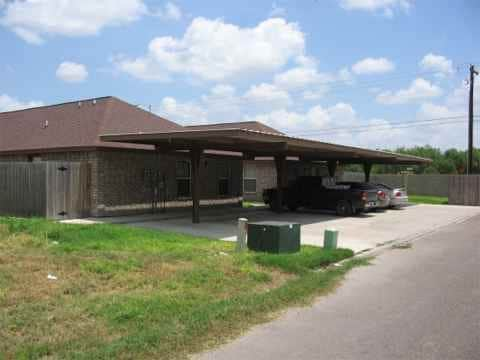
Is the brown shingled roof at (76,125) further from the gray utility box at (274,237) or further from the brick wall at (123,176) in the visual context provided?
the gray utility box at (274,237)

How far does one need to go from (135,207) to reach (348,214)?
9088 millimetres

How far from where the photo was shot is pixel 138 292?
23.5ft

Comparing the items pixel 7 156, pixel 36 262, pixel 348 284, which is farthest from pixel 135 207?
pixel 348 284

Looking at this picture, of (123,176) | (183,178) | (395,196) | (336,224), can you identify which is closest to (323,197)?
(336,224)

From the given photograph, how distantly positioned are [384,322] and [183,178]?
16387 millimetres

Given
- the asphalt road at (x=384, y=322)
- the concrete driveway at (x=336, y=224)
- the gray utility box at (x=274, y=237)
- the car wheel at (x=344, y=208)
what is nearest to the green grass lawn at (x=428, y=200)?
the concrete driveway at (x=336, y=224)

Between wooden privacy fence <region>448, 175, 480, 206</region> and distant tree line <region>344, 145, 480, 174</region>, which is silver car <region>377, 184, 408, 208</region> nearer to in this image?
wooden privacy fence <region>448, 175, 480, 206</region>

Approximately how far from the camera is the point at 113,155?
1873cm

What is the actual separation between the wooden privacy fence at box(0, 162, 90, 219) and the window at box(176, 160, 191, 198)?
452cm

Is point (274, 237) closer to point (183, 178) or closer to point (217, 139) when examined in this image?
point (217, 139)

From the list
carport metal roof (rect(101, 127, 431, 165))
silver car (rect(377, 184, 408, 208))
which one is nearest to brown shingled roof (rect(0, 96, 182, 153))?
carport metal roof (rect(101, 127, 431, 165))

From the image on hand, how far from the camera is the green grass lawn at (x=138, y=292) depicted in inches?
210

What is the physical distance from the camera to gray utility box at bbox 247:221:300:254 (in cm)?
1038

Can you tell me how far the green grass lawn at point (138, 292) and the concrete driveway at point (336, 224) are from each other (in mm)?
2839
